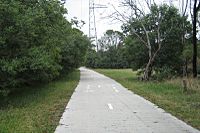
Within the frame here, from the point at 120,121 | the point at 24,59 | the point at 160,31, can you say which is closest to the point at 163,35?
the point at 160,31

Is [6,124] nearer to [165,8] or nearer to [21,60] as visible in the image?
[21,60]

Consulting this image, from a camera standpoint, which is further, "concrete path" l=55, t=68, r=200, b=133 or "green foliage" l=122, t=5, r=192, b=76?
"green foliage" l=122, t=5, r=192, b=76

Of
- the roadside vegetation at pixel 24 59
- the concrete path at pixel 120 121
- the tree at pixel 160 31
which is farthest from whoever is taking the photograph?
the tree at pixel 160 31

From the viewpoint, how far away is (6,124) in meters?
12.9

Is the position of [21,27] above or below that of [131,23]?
below

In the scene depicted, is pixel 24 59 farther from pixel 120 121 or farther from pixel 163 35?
pixel 163 35

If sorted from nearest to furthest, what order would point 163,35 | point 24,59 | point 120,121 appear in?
point 120,121, point 24,59, point 163,35

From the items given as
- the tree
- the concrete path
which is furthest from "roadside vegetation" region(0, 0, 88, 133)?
the tree

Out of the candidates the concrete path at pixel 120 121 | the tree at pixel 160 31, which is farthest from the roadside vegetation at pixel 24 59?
the tree at pixel 160 31

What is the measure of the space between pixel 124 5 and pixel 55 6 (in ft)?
58.3

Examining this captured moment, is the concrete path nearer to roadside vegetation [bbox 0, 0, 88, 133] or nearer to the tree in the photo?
roadside vegetation [bbox 0, 0, 88, 133]

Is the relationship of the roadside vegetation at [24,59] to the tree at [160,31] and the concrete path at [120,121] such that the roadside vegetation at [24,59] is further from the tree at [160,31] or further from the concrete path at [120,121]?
the tree at [160,31]

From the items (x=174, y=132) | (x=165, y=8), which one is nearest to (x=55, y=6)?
(x=174, y=132)

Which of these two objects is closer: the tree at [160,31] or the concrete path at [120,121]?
the concrete path at [120,121]
